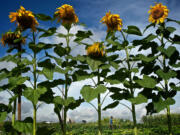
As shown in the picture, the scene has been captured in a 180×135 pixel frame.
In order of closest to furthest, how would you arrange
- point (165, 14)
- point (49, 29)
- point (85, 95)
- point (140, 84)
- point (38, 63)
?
1. point (85, 95)
2. point (140, 84)
3. point (38, 63)
4. point (49, 29)
5. point (165, 14)

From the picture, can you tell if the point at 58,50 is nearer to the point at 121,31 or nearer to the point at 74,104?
the point at 74,104

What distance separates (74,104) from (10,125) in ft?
3.55

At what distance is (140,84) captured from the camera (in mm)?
2475

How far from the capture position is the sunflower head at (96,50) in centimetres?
246

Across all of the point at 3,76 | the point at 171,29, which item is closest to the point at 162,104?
the point at 171,29

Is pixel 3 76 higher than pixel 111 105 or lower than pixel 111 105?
higher

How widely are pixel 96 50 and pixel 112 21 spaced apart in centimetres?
58

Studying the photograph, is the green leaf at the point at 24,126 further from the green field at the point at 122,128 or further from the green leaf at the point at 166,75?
the green leaf at the point at 166,75

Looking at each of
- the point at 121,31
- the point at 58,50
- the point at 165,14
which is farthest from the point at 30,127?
the point at 165,14

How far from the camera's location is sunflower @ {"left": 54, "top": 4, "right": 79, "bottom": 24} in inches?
109

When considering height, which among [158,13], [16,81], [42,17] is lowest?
[16,81]

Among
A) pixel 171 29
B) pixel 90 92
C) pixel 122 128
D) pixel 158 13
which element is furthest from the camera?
pixel 122 128

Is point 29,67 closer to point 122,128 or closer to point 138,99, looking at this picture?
point 138,99

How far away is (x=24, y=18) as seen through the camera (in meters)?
2.78
